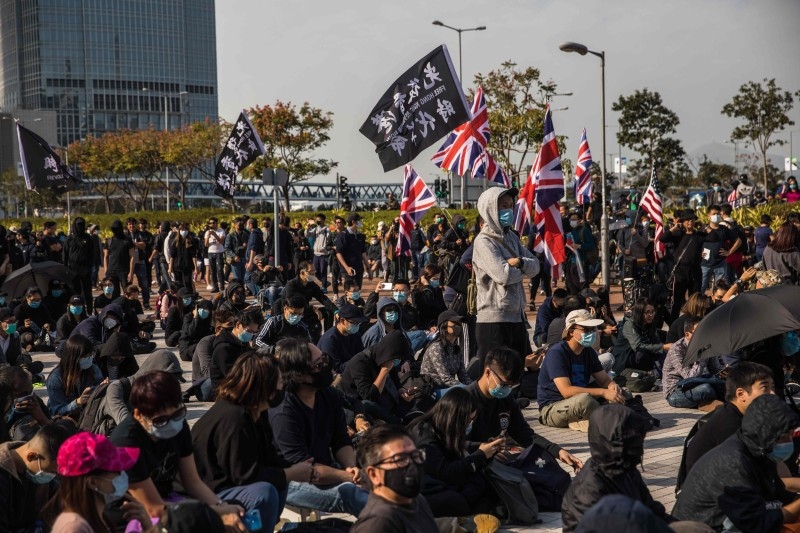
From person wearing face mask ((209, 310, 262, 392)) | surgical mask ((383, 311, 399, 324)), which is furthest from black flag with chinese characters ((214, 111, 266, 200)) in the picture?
surgical mask ((383, 311, 399, 324))

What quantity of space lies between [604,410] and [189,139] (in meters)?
59.1

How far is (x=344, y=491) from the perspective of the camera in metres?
6.92

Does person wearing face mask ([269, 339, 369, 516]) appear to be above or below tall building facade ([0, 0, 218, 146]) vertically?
below

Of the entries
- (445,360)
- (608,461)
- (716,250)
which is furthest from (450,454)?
(716,250)

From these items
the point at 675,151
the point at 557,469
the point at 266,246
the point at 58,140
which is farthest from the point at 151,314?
the point at 58,140

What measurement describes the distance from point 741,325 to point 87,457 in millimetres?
5609

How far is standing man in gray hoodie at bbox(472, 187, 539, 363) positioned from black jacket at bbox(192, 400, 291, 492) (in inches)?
169

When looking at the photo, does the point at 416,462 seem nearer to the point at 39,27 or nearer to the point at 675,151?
the point at 675,151

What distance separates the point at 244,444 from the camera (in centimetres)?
638

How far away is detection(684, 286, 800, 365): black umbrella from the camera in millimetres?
8602

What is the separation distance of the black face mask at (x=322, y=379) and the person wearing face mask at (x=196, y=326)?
22.0ft

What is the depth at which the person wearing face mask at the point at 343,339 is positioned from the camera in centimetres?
1089

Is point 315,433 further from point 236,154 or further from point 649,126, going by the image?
point 649,126

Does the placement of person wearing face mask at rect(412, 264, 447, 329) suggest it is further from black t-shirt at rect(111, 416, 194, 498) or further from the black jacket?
black t-shirt at rect(111, 416, 194, 498)
